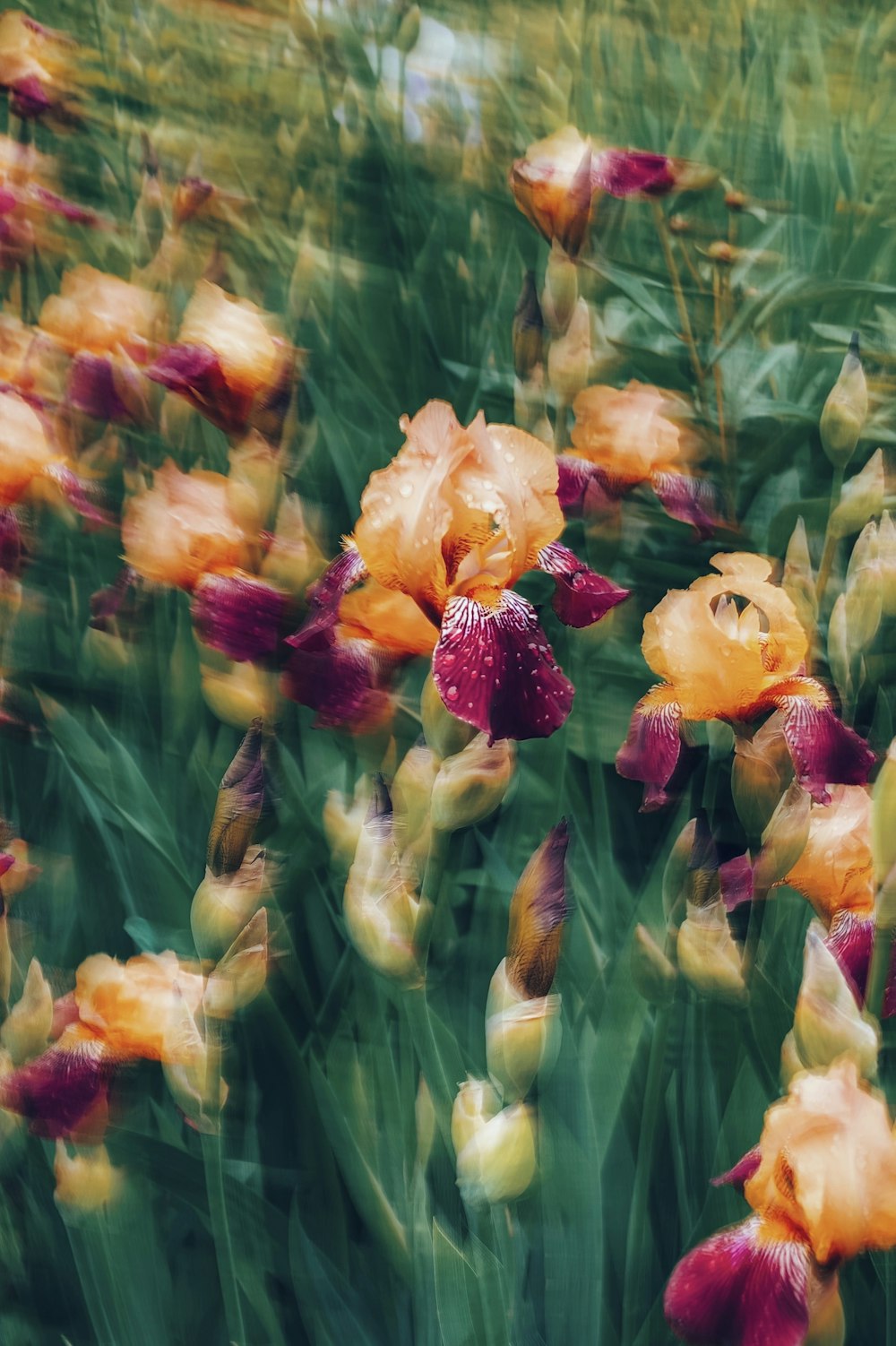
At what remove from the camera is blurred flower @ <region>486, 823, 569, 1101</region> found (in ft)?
1.24

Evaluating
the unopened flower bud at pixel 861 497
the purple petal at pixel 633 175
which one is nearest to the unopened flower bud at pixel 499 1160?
the unopened flower bud at pixel 861 497

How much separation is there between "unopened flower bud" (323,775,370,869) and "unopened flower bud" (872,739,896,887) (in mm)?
208

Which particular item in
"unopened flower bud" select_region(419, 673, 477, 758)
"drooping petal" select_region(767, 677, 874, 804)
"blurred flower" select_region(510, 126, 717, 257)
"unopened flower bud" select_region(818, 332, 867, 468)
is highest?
"blurred flower" select_region(510, 126, 717, 257)

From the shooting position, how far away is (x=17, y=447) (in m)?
0.52

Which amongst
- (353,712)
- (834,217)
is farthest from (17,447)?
(834,217)

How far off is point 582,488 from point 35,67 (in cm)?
37

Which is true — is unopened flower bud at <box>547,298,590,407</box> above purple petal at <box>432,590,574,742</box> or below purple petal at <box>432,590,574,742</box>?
above

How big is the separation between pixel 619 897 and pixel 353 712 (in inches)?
6.6

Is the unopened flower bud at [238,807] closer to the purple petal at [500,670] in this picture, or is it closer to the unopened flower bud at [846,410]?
the purple petal at [500,670]

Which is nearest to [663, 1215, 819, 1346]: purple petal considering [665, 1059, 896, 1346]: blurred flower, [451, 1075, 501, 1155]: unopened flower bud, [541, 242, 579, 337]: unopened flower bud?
[665, 1059, 896, 1346]: blurred flower

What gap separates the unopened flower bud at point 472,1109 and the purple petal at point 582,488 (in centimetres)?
27

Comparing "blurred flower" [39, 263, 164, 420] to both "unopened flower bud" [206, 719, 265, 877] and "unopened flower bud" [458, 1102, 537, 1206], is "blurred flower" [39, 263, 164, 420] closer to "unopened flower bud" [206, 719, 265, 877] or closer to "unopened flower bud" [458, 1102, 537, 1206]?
"unopened flower bud" [206, 719, 265, 877]

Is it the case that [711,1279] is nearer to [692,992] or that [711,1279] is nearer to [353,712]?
[692,992]

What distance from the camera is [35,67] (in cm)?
56
